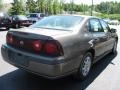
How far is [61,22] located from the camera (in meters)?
5.20

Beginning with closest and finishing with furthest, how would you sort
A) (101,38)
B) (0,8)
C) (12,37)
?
(12,37)
(101,38)
(0,8)

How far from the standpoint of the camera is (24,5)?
50406 mm

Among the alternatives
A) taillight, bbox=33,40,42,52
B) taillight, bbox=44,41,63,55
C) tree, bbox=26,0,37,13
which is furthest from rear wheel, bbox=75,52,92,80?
tree, bbox=26,0,37,13

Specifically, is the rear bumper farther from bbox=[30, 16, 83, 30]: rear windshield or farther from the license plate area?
bbox=[30, 16, 83, 30]: rear windshield

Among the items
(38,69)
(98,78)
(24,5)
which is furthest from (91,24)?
(24,5)

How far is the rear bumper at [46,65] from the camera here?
393cm

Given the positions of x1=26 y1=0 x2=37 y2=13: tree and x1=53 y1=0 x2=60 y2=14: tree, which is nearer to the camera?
x1=26 y1=0 x2=37 y2=13: tree

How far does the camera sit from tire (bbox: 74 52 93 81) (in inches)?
191

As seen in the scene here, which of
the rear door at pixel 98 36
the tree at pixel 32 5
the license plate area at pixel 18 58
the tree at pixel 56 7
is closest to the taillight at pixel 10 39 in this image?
the license plate area at pixel 18 58

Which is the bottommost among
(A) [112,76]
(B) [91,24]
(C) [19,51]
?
(A) [112,76]

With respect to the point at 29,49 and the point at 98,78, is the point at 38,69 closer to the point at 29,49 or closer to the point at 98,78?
the point at 29,49

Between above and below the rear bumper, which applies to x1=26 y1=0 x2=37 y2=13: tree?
above

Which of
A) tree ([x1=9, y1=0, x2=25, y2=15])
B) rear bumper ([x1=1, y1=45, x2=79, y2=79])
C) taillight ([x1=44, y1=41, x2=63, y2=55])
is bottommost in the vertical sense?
rear bumper ([x1=1, y1=45, x2=79, y2=79])

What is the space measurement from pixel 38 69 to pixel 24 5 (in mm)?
47955
